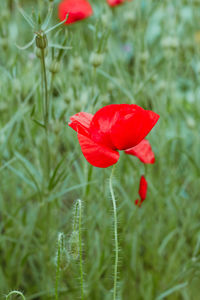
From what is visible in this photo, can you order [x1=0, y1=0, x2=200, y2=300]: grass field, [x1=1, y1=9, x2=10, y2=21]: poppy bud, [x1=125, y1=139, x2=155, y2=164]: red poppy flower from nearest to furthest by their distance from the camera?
[x1=125, y1=139, x2=155, y2=164]: red poppy flower
[x1=0, y1=0, x2=200, y2=300]: grass field
[x1=1, y1=9, x2=10, y2=21]: poppy bud

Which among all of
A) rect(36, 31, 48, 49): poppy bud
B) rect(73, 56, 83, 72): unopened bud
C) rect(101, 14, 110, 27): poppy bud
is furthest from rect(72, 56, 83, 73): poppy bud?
rect(36, 31, 48, 49): poppy bud

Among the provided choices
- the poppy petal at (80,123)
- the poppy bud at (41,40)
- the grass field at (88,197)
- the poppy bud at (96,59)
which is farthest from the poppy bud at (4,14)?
the poppy petal at (80,123)

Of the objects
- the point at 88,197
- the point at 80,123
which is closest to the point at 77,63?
the point at 88,197

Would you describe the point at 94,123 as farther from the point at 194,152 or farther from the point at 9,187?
the point at 194,152

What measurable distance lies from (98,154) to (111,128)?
34 mm

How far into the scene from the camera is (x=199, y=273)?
2.76 ft

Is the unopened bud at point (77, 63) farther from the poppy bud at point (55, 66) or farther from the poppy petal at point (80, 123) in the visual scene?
the poppy petal at point (80, 123)

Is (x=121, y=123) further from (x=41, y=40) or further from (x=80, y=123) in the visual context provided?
(x=41, y=40)

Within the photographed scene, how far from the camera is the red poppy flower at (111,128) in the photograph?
19.3 inches

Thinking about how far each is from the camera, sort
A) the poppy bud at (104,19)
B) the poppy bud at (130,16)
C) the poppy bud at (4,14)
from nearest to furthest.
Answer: the poppy bud at (104,19)
the poppy bud at (4,14)
the poppy bud at (130,16)

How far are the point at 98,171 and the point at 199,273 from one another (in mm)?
290

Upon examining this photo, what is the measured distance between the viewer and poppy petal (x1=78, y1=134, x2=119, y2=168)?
48cm

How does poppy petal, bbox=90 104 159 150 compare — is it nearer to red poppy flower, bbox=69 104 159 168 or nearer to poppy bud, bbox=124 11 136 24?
red poppy flower, bbox=69 104 159 168

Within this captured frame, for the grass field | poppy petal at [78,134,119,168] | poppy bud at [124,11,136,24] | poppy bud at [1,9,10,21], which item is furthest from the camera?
poppy bud at [124,11,136,24]
